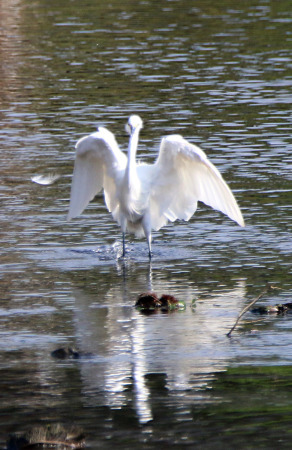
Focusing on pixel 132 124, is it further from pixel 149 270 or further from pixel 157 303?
pixel 157 303

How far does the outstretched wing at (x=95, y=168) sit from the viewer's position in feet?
39.9

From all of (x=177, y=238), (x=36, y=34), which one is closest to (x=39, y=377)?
(x=177, y=238)

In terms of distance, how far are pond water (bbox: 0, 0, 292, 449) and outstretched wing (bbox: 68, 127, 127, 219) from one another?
1.42 feet

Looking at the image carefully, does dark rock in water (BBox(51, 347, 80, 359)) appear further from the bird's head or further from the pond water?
the bird's head

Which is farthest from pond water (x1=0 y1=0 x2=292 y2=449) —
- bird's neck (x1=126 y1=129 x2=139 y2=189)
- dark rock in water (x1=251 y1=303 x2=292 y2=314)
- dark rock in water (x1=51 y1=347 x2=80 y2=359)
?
bird's neck (x1=126 y1=129 x2=139 y2=189)

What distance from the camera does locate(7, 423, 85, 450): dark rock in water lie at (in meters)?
6.31

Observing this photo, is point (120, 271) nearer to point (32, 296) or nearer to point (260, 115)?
point (32, 296)

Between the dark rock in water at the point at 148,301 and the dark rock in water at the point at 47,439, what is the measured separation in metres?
3.25

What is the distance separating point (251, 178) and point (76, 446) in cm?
906

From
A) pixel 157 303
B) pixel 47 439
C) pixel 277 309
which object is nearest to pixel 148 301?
pixel 157 303

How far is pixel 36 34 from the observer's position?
33.0 meters

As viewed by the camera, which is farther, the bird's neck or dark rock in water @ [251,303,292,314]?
the bird's neck

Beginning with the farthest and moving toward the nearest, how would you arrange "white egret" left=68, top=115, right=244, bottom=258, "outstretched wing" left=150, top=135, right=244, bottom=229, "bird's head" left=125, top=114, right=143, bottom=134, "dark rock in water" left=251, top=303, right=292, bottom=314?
1. "bird's head" left=125, top=114, right=143, bottom=134
2. "white egret" left=68, top=115, right=244, bottom=258
3. "outstretched wing" left=150, top=135, right=244, bottom=229
4. "dark rock in water" left=251, top=303, right=292, bottom=314

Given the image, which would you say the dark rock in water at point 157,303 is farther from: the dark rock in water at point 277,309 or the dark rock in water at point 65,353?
the dark rock in water at point 65,353
